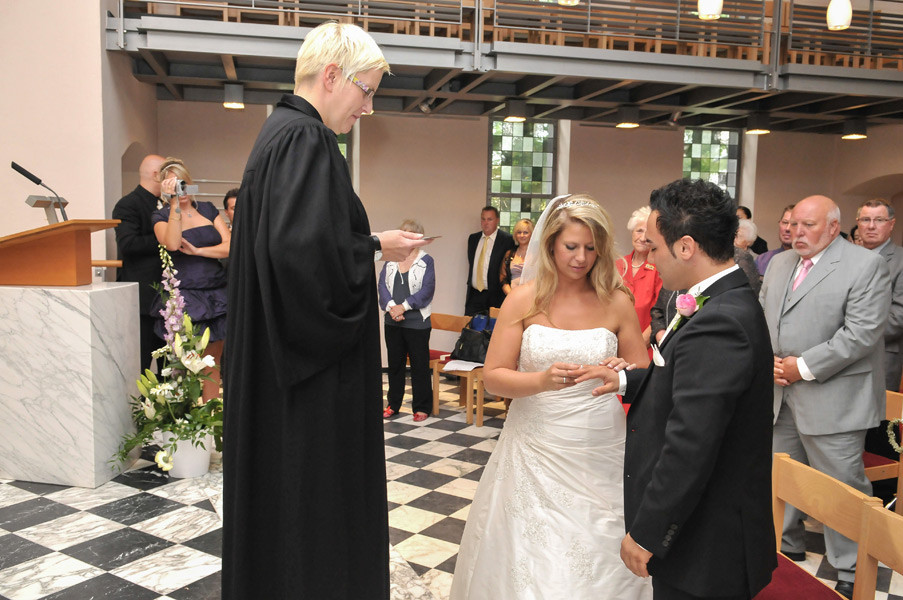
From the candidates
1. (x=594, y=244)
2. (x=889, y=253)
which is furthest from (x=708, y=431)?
(x=889, y=253)

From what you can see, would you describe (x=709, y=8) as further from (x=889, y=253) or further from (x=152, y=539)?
(x=152, y=539)

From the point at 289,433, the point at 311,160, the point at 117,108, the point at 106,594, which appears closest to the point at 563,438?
the point at 289,433

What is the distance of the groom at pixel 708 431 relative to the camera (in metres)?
1.67

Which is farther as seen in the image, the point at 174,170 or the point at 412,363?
the point at 412,363

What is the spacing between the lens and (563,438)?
8.96ft

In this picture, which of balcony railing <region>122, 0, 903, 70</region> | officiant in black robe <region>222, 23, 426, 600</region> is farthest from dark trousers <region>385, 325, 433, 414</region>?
officiant in black robe <region>222, 23, 426, 600</region>

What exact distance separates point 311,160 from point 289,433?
74 centimetres

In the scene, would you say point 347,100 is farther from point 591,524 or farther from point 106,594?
point 106,594

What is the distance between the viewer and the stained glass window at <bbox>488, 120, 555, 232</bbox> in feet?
33.9

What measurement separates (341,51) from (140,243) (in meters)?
3.74

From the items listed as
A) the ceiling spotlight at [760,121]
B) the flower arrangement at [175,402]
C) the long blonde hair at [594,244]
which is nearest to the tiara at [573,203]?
the long blonde hair at [594,244]

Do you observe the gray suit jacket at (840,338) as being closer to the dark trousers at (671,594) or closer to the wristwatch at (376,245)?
the dark trousers at (671,594)

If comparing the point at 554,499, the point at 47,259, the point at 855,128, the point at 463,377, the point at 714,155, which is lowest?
the point at 463,377

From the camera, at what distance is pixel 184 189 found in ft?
15.7
